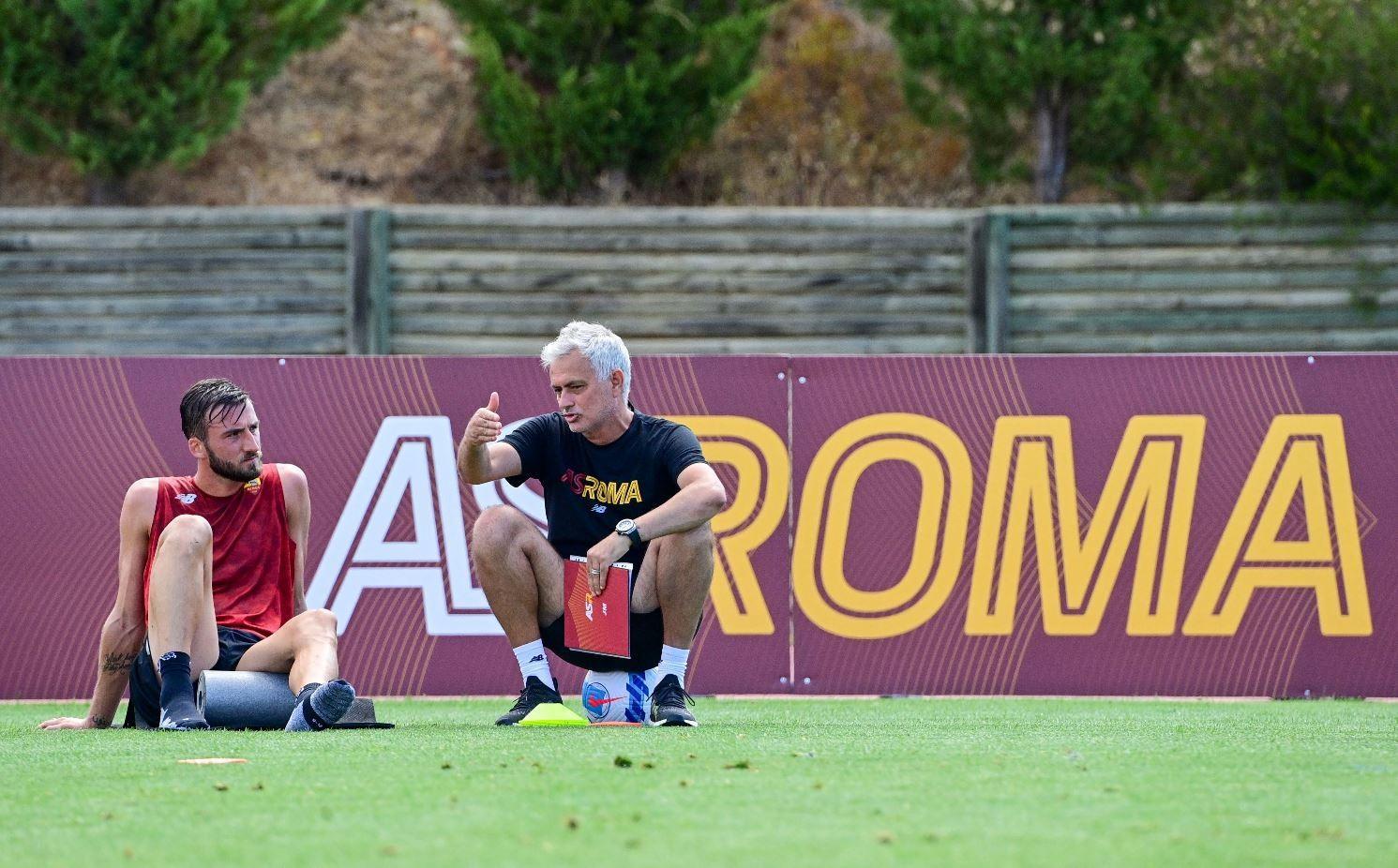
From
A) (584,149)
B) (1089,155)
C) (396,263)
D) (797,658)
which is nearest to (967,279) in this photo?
(1089,155)

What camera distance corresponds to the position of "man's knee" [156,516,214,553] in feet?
18.8

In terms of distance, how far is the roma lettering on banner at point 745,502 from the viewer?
8203mm

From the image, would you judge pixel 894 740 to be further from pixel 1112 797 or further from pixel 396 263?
pixel 396 263

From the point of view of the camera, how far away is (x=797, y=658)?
8.20m

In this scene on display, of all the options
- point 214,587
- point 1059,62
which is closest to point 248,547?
point 214,587

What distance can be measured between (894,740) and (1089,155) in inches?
427

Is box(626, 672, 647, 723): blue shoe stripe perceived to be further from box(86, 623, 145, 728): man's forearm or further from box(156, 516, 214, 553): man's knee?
box(86, 623, 145, 728): man's forearm

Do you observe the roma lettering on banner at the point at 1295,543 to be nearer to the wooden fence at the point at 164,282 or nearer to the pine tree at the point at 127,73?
the wooden fence at the point at 164,282

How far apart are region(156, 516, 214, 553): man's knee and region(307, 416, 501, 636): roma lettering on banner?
7.70 ft

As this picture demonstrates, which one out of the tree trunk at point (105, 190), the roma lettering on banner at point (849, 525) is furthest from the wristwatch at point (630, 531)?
the tree trunk at point (105, 190)

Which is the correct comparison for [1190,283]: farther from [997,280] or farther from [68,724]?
[68,724]

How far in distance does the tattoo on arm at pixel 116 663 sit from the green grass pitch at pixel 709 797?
12.2 inches

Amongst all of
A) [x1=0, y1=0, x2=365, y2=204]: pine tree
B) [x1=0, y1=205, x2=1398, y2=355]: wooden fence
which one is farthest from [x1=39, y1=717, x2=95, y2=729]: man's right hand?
[x1=0, y1=0, x2=365, y2=204]: pine tree

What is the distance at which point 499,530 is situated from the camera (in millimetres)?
6082
